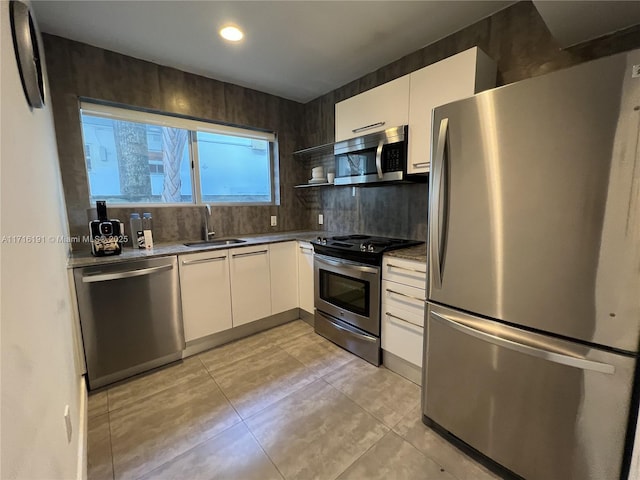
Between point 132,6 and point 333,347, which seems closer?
point 132,6

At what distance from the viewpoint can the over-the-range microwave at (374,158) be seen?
2162 mm

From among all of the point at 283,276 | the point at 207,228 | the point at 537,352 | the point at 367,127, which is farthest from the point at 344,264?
the point at 207,228

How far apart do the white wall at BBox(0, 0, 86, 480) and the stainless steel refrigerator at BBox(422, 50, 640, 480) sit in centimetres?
151

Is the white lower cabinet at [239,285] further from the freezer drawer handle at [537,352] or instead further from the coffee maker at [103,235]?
the freezer drawer handle at [537,352]

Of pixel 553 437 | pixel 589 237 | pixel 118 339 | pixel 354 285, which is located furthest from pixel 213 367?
pixel 589 237

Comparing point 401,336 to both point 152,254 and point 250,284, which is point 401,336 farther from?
point 152,254

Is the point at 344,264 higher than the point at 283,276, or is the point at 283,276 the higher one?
the point at 344,264

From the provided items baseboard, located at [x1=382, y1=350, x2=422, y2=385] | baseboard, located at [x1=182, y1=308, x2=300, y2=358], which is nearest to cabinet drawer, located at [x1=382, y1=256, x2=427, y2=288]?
baseboard, located at [x1=382, y1=350, x2=422, y2=385]

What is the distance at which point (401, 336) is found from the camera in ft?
6.61

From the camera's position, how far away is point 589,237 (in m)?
1.00

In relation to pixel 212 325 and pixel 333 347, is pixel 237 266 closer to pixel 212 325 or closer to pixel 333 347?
pixel 212 325

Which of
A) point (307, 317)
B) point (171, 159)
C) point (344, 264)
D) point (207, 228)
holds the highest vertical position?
point (171, 159)

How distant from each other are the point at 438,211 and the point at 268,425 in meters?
1.53

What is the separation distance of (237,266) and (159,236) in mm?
858
